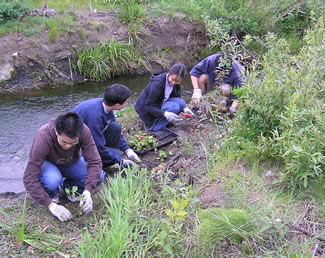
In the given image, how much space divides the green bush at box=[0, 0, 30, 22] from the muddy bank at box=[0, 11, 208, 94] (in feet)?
2.15

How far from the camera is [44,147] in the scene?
276 cm

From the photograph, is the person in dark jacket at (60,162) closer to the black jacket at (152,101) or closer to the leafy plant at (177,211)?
the leafy plant at (177,211)

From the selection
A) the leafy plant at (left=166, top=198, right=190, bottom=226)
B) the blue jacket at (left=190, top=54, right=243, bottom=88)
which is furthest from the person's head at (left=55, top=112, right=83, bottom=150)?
the blue jacket at (left=190, top=54, right=243, bottom=88)

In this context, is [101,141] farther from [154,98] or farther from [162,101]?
[162,101]

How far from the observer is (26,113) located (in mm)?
5926

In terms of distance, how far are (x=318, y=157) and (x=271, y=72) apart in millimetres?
1006

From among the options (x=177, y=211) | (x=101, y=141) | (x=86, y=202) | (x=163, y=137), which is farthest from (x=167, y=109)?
(x=177, y=211)

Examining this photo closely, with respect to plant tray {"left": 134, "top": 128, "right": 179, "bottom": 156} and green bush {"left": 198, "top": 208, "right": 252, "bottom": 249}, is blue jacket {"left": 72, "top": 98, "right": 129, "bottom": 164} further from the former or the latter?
green bush {"left": 198, "top": 208, "right": 252, "bottom": 249}

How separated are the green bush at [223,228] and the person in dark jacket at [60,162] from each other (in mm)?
1102

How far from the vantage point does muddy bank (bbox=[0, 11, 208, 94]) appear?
728 cm

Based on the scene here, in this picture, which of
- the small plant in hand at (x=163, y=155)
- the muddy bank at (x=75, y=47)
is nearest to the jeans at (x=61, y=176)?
the small plant in hand at (x=163, y=155)

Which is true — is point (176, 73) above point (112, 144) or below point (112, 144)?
above

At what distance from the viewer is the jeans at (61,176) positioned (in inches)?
117

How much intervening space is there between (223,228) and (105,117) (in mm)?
1832
